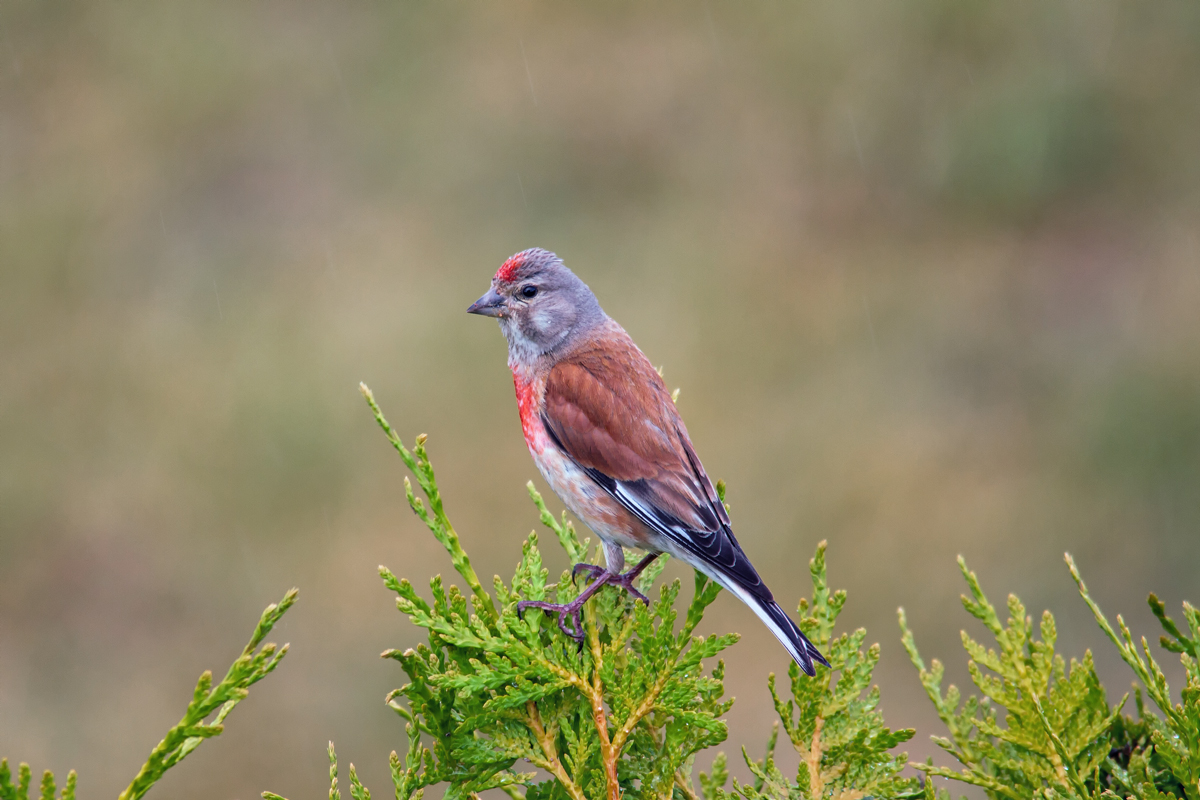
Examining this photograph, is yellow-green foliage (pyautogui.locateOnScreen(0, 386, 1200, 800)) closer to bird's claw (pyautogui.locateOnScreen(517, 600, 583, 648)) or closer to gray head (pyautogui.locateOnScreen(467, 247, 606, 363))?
bird's claw (pyautogui.locateOnScreen(517, 600, 583, 648))

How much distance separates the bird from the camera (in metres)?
2.96

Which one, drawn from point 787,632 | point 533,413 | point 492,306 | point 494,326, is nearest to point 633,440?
point 533,413

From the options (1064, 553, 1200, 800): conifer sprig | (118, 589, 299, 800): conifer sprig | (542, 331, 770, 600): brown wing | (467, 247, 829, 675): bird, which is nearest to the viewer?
(118, 589, 299, 800): conifer sprig

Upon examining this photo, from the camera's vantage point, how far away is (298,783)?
611 centimetres

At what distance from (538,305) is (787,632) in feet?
5.28

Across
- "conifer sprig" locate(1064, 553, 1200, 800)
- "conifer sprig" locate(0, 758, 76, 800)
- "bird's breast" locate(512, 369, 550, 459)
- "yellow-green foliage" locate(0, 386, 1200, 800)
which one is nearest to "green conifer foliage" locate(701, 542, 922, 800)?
"yellow-green foliage" locate(0, 386, 1200, 800)

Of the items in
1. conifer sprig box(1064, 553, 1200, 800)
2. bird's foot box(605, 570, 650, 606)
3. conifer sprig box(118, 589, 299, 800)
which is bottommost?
conifer sprig box(1064, 553, 1200, 800)

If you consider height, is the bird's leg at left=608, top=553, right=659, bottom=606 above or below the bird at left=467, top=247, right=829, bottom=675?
below

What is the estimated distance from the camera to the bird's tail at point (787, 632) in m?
2.32

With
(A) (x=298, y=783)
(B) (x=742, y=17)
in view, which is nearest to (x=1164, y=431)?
(B) (x=742, y=17)

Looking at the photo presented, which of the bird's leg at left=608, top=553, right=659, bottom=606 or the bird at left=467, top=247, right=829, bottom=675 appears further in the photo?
the bird at left=467, top=247, right=829, bottom=675

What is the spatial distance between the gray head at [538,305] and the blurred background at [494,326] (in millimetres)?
3126

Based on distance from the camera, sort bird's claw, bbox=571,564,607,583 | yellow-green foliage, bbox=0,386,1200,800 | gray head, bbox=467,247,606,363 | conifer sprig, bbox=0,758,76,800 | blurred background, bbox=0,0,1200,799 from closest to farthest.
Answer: conifer sprig, bbox=0,758,76,800 < yellow-green foliage, bbox=0,386,1200,800 < bird's claw, bbox=571,564,607,583 < gray head, bbox=467,247,606,363 < blurred background, bbox=0,0,1200,799

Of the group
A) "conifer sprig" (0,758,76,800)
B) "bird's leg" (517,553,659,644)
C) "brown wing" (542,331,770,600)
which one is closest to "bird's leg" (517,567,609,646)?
"bird's leg" (517,553,659,644)
